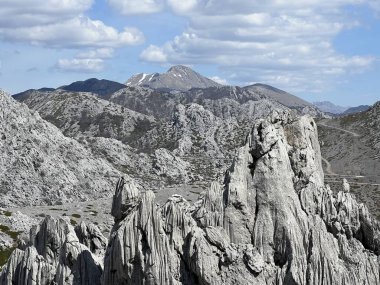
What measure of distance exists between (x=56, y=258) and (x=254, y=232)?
18315 mm

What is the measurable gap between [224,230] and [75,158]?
141322 millimetres

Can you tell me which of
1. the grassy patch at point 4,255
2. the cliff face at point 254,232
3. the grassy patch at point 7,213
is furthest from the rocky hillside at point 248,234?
the grassy patch at point 7,213

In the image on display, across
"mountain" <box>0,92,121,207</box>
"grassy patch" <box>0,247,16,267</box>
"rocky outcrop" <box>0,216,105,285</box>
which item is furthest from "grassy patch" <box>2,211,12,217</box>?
"rocky outcrop" <box>0,216,105,285</box>

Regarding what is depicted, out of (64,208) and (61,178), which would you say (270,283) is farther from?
(61,178)

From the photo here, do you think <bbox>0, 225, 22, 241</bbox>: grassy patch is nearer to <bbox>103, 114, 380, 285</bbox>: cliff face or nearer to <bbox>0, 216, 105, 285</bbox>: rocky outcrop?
<bbox>0, 216, 105, 285</bbox>: rocky outcrop

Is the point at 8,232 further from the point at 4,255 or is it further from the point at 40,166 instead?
the point at 40,166

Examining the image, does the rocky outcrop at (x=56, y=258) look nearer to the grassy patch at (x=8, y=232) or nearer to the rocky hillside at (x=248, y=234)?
the rocky hillside at (x=248, y=234)

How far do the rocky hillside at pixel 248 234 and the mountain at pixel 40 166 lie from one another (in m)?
106

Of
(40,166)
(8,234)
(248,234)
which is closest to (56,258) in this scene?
(248,234)

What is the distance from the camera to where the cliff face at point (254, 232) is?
36.2 m

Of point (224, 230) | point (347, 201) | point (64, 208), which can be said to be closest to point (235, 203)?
point (224, 230)

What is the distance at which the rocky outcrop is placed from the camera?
4188 cm

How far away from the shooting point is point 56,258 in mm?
48094

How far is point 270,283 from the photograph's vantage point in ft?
120
